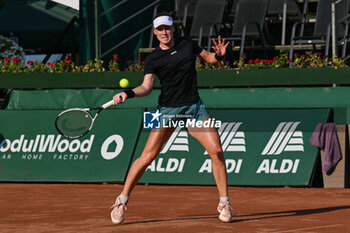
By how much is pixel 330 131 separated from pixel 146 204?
3193 millimetres

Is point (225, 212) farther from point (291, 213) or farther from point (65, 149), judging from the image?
point (65, 149)

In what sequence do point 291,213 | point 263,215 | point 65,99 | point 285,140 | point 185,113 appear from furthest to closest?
point 65,99, point 285,140, point 291,213, point 263,215, point 185,113

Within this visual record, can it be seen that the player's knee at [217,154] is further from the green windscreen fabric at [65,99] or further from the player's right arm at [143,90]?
the green windscreen fabric at [65,99]

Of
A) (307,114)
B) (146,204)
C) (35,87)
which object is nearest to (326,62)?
(307,114)

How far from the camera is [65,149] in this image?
1140cm

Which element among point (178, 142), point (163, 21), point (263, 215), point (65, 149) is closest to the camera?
point (163, 21)

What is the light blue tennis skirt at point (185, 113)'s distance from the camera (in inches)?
266

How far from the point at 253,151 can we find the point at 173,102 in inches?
158

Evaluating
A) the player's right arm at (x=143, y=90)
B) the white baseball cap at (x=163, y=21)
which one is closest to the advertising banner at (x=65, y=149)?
the player's right arm at (x=143, y=90)

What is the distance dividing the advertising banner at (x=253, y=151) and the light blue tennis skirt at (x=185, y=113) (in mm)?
3718

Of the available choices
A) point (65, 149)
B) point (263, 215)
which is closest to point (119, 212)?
point (263, 215)

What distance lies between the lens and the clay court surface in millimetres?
6676

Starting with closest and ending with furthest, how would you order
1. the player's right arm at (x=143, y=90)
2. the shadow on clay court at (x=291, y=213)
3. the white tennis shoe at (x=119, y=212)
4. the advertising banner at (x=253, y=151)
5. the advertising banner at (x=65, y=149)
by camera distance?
1. the player's right arm at (x=143, y=90)
2. the white tennis shoe at (x=119, y=212)
3. the shadow on clay court at (x=291, y=213)
4. the advertising banner at (x=253, y=151)
5. the advertising banner at (x=65, y=149)

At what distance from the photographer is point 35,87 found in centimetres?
1230
